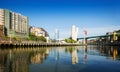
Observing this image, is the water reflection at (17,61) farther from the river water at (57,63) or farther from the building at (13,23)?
the building at (13,23)

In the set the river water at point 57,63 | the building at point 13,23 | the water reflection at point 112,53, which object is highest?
the building at point 13,23

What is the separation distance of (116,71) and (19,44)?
65665 millimetres

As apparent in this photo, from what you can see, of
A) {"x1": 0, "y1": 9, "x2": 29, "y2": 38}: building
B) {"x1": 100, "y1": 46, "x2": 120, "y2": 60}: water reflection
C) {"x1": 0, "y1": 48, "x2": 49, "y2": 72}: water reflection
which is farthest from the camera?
{"x1": 0, "y1": 9, "x2": 29, "y2": 38}: building

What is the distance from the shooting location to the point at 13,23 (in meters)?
156

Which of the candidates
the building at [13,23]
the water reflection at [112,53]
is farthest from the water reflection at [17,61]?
the building at [13,23]

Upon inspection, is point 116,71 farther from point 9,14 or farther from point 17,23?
point 17,23

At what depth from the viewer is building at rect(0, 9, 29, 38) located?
5583 inches

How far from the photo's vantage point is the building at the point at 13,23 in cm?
14180

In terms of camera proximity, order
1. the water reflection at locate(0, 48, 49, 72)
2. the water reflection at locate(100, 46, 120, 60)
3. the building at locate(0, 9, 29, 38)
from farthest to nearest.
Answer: the building at locate(0, 9, 29, 38)
the water reflection at locate(100, 46, 120, 60)
the water reflection at locate(0, 48, 49, 72)

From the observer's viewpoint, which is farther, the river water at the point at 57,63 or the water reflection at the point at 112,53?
the water reflection at the point at 112,53

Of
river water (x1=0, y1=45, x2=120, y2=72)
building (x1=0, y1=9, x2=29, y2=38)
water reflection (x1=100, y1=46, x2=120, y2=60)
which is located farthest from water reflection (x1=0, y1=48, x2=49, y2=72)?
building (x1=0, y1=9, x2=29, y2=38)

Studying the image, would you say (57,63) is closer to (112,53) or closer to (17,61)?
(17,61)

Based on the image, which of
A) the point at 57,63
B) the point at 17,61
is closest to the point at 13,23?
the point at 17,61

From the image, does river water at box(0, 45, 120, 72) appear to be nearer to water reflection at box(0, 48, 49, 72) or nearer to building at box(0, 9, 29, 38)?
water reflection at box(0, 48, 49, 72)
